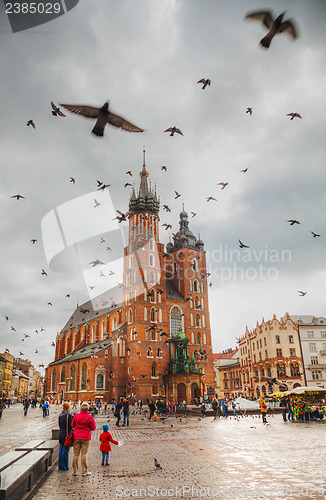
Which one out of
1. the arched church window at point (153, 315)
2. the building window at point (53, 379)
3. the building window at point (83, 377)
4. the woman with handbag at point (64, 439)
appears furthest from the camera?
the building window at point (53, 379)

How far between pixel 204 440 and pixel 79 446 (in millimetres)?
7093

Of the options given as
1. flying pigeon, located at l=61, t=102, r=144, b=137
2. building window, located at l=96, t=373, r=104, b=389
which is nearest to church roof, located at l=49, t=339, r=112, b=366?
building window, located at l=96, t=373, r=104, b=389

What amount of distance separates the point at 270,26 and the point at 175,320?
52.7 meters

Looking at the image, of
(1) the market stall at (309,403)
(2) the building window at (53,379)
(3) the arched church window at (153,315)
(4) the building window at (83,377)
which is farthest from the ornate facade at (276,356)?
(2) the building window at (53,379)

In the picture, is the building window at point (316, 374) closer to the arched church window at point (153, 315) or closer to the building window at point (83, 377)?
the arched church window at point (153, 315)

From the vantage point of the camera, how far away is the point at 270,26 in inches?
289

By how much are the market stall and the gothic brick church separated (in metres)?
22.4

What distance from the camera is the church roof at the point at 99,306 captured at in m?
65.1

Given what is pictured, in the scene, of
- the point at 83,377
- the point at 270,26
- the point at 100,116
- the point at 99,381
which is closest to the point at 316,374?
the point at 99,381

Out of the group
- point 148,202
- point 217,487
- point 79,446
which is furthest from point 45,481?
point 148,202

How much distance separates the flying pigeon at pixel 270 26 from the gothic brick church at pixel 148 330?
117 feet

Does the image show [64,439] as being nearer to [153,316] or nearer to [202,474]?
[202,474]

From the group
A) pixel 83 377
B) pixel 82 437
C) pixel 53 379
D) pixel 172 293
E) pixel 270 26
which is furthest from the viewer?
pixel 53 379

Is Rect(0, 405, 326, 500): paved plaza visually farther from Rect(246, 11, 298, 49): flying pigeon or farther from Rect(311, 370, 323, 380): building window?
Rect(311, 370, 323, 380): building window
